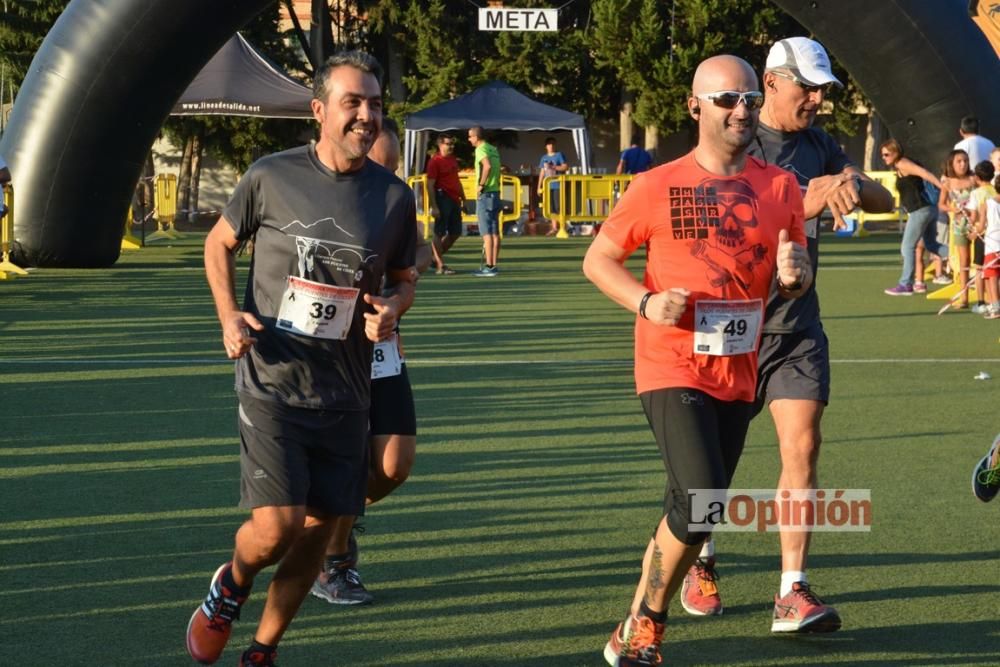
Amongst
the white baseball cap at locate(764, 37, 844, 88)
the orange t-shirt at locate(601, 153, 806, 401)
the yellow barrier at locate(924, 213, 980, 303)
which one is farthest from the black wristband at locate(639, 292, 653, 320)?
the yellow barrier at locate(924, 213, 980, 303)

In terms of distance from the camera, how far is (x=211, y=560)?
634 cm

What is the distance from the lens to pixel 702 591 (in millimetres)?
5695

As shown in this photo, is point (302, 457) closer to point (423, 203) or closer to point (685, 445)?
point (685, 445)

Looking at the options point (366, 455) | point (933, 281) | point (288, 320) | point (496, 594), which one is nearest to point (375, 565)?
point (496, 594)

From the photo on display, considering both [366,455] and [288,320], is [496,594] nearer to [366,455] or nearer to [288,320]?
[366,455]

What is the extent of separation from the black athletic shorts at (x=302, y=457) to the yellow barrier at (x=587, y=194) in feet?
85.4

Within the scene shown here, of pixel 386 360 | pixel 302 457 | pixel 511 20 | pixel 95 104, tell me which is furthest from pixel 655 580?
pixel 511 20

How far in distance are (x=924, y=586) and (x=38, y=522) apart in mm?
3775

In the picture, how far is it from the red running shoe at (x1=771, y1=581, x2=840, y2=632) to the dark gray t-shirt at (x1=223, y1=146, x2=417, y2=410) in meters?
1.66

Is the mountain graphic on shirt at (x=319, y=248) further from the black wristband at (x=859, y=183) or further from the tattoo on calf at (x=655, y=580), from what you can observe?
the black wristband at (x=859, y=183)

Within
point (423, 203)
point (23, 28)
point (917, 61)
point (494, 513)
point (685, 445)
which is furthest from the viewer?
point (23, 28)

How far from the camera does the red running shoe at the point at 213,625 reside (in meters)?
4.73

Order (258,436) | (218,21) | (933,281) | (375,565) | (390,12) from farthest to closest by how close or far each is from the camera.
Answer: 1. (390,12)
2. (933,281)
3. (218,21)
4. (375,565)
5. (258,436)

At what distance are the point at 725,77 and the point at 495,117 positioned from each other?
29.0 meters
